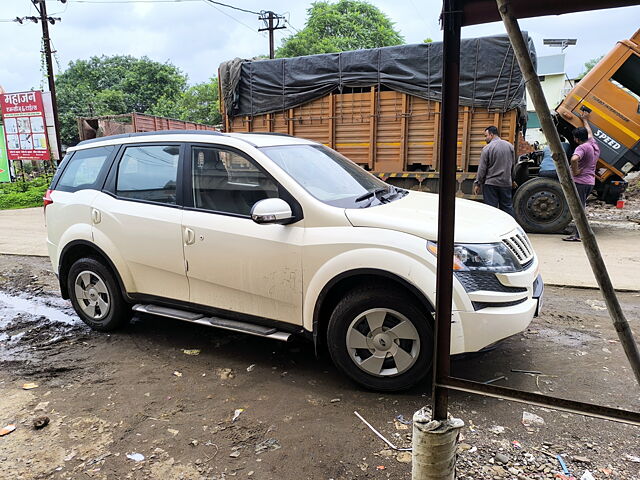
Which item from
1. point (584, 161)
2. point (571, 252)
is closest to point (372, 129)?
point (584, 161)

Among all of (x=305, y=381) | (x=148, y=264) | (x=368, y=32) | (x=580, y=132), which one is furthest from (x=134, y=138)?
(x=368, y=32)

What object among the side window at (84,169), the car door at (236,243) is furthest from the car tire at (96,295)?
the car door at (236,243)

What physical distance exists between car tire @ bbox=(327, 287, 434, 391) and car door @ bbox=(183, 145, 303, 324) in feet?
1.27

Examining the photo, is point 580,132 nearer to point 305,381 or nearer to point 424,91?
point 424,91

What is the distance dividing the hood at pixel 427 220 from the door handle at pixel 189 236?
4.16ft

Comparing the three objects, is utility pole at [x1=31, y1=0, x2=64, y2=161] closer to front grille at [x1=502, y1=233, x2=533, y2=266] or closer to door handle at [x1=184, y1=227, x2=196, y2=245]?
door handle at [x1=184, y1=227, x2=196, y2=245]

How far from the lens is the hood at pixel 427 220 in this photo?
316 cm

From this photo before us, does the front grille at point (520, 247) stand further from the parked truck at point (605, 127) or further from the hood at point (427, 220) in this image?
the parked truck at point (605, 127)

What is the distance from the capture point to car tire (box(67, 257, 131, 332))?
4383 mm

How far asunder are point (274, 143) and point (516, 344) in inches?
103

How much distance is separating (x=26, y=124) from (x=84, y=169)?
1630 centimetres

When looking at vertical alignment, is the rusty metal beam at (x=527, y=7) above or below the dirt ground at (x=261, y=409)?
above

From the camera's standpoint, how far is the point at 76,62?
47531 mm

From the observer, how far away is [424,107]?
9.12 meters
